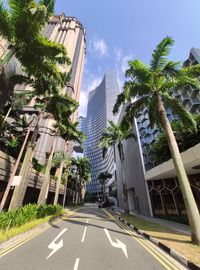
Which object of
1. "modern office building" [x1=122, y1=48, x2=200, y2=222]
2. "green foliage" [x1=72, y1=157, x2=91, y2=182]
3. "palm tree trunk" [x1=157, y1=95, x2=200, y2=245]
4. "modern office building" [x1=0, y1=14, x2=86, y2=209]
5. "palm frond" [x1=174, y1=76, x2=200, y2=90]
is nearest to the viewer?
"palm tree trunk" [x1=157, y1=95, x2=200, y2=245]

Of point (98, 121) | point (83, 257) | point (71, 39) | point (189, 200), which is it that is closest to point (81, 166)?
point (189, 200)

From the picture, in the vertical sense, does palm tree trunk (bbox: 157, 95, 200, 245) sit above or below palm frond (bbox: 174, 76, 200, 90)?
below

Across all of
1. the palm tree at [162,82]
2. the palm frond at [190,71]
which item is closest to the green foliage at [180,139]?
the palm tree at [162,82]

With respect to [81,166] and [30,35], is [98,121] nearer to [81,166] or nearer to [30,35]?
[81,166]

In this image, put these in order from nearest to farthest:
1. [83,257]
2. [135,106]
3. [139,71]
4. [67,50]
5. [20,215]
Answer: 1. [83,257]
2. [20,215]
3. [139,71]
4. [135,106]
5. [67,50]

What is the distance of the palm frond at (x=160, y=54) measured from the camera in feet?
39.1

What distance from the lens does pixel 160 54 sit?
12.3m

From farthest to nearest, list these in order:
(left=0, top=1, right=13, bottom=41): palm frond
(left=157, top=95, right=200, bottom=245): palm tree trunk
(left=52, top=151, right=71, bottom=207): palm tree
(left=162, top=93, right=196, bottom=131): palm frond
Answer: (left=52, top=151, right=71, bottom=207): palm tree → (left=162, top=93, right=196, bottom=131): palm frond → (left=0, top=1, right=13, bottom=41): palm frond → (left=157, top=95, right=200, bottom=245): palm tree trunk

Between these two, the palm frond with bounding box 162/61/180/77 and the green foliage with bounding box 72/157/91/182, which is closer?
the palm frond with bounding box 162/61/180/77


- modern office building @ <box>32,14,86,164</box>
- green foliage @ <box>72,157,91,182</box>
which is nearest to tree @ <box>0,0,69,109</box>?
green foliage @ <box>72,157,91,182</box>

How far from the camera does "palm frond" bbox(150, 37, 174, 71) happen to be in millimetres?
11914

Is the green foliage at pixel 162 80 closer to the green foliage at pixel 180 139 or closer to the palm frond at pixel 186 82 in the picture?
the palm frond at pixel 186 82

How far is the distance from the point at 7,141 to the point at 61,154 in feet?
27.1

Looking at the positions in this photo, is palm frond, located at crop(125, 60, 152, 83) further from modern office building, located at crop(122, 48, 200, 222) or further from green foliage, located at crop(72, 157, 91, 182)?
green foliage, located at crop(72, 157, 91, 182)
